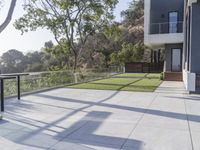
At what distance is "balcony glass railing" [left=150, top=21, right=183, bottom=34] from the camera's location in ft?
59.1

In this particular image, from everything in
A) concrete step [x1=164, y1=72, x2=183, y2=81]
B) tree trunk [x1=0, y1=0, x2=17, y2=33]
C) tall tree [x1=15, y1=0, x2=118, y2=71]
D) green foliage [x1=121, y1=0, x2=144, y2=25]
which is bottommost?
concrete step [x1=164, y1=72, x2=183, y2=81]

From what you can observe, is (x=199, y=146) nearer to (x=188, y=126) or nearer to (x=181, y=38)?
(x=188, y=126)

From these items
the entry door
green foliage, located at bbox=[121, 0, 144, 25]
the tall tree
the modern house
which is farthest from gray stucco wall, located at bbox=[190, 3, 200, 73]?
green foliage, located at bbox=[121, 0, 144, 25]

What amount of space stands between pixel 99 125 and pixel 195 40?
23.1 ft

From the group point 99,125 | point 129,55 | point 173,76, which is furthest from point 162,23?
point 129,55

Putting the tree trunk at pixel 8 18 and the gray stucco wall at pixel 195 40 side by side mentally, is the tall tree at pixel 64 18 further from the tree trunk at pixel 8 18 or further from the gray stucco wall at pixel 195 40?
the tree trunk at pixel 8 18

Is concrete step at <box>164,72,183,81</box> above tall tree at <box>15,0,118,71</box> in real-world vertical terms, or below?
below

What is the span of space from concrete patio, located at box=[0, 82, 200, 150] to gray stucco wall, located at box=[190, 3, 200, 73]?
278cm

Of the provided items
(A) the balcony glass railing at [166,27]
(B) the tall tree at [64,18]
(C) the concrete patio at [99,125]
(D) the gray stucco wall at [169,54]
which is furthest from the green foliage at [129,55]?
(C) the concrete patio at [99,125]

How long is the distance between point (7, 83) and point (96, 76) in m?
11.0

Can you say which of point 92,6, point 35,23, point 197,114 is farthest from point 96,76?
point 197,114

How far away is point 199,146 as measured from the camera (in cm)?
428

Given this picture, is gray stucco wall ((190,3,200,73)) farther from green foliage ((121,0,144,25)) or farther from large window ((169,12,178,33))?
green foliage ((121,0,144,25))

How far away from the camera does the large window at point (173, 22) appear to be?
18125 mm
